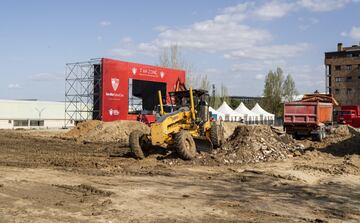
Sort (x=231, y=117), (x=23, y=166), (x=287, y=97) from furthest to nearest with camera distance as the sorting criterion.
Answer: (x=287, y=97) → (x=231, y=117) → (x=23, y=166)

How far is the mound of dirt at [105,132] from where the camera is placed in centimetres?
3028

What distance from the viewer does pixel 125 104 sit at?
44.2 meters

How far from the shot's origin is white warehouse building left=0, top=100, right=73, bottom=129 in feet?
206

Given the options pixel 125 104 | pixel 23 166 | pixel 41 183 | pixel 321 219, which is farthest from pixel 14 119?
pixel 321 219

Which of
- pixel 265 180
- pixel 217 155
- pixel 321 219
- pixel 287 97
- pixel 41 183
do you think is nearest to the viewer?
pixel 321 219

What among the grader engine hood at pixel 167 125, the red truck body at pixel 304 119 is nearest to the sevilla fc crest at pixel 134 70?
the red truck body at pixel 304 119

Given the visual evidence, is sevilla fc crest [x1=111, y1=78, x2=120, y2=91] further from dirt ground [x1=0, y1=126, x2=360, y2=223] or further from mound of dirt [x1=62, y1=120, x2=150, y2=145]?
dirt ground [x1=0, y1=126, x2=360, y2=223]

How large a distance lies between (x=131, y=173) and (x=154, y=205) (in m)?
4.93

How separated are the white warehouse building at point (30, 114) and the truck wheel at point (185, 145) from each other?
45.0 meters

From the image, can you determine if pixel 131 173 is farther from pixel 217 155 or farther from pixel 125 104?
pixel 125 104

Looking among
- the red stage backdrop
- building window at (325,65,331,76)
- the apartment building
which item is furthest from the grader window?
building window at (325,65,331,76)

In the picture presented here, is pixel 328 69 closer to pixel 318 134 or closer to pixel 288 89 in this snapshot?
pixel 288 89

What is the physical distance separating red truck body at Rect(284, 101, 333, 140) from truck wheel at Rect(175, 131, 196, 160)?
524 inches

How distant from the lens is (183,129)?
1770 cm
